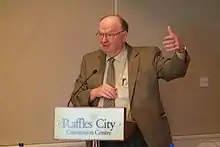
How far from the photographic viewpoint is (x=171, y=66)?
2.35m

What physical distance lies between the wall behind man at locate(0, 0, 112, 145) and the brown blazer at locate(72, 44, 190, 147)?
700 millimetres

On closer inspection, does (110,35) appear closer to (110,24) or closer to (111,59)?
(110,24)

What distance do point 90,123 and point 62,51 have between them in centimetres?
169

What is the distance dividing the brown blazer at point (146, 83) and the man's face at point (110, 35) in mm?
106

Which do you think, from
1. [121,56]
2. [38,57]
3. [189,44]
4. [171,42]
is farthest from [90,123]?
[189,44]

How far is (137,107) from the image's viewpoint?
7.89ft

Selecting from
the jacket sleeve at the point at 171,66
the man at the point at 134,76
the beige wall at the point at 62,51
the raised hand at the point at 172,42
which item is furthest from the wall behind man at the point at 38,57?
the raised hand at the point at 172,42

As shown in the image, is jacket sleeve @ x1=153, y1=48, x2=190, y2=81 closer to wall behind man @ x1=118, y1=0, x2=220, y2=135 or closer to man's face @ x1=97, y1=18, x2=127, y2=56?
man's face @ x1=97, y1=18, x2=127, y2=56

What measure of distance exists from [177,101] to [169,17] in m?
0.75

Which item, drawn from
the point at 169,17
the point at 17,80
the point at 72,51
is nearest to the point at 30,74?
the point at 17,80

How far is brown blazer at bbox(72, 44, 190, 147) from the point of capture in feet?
7.90

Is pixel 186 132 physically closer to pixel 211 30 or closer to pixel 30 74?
pixel 211 30

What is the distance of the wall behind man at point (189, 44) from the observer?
3.57 metres

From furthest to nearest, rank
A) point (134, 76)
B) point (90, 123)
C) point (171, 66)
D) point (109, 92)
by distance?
point (134, 76)
point (171, 66)
point (109, 92)
point (90, 123)
